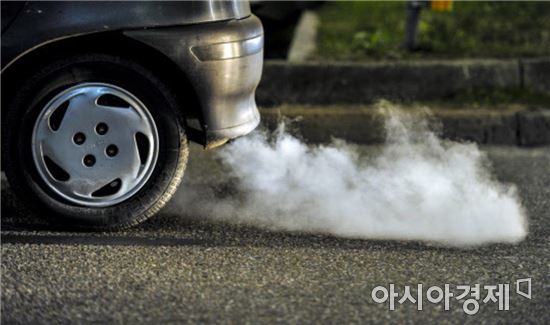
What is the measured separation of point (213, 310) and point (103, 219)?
1.13 m

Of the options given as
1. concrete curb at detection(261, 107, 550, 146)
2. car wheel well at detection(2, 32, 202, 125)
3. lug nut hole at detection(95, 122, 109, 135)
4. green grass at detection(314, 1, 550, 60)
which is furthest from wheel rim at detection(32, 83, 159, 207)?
Answer: green grass at detection(314, 1, 550, 60)

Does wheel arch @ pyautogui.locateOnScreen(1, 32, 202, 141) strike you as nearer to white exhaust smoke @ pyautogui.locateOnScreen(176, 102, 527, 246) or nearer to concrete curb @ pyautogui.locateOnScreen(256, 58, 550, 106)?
white exhaust smoke @ pyautogui.locateOnScreen(176, 102, 527, 246)

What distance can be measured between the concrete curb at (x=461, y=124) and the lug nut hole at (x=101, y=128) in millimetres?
2305

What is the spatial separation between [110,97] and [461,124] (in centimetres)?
295

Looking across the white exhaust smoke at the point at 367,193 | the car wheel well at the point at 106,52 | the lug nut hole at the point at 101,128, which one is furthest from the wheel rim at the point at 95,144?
the white exhaust smoke at the point at 367,193

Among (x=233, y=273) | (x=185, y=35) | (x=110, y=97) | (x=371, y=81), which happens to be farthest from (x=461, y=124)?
(x=233, y=273)

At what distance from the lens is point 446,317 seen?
3.54 metres

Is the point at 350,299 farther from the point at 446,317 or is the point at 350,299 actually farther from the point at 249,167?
the point at 249,167

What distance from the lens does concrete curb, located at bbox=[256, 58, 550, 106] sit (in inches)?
277

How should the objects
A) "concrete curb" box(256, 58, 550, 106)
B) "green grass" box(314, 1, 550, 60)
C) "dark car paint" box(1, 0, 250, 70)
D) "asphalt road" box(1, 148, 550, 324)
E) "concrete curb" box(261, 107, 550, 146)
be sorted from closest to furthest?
"asphalt road" box(1, 148, 550, 324)
"dark car paint" box(1, 0, 250, 70)
"concrete curb" box(261, 107, 550, 146)
"concrete curb" box(256, 58, 550, 106)
"green grass" box(314, 1, 550, 60)

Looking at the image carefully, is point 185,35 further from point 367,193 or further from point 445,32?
point 445,32

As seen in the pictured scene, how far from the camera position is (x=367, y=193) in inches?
204

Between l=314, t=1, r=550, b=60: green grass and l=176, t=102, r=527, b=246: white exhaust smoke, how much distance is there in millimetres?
1778

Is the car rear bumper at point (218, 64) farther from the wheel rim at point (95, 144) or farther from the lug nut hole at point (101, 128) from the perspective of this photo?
the lug nut hole at point (101, 128)
